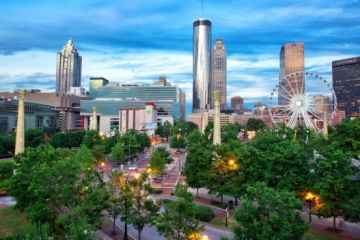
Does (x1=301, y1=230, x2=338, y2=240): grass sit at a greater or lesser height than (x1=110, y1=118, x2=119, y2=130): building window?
lesser

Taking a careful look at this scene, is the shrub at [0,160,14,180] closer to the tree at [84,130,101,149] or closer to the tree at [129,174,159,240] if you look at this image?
the tree at [129,174,159,240]

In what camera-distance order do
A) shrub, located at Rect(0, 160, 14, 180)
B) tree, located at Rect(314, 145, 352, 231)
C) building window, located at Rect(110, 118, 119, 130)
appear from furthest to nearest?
1. building window, located at Rect(110, 118, 119, 130)
2. shrub, located at Rect(0, 160, 14, 180)
3. tree, located at Rect(314, 145, 352, 231)

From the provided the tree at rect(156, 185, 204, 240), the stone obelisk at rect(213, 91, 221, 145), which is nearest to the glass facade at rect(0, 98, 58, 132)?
the stone obelisk at rect(213, 91, 221, 145)

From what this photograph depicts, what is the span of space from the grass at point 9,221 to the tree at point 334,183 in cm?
2706

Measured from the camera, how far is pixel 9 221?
33875 mm

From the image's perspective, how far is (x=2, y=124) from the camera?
5650 inches

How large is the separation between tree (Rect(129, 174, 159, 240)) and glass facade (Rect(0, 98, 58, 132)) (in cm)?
13453

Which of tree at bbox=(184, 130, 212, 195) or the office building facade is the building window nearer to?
the office building facade

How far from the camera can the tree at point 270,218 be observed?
19.2 meters

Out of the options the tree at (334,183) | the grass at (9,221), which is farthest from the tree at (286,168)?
the grass at (9,221)

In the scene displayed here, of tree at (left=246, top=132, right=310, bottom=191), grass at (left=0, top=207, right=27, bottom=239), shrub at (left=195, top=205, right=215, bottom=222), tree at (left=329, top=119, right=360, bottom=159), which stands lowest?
grass at (left=0, top=207, right=27, bottom=239)

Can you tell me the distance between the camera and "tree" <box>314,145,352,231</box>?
28469 mm

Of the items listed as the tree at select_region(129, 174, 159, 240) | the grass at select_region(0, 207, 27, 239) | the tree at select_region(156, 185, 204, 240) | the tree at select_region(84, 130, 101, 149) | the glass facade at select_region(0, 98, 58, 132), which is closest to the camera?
the tree at select_region(156, 185, 204, 240)

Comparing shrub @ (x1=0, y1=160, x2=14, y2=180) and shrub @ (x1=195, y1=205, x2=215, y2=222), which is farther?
shrub @ (x1=0, y1=160, x2=14, y2=180)
